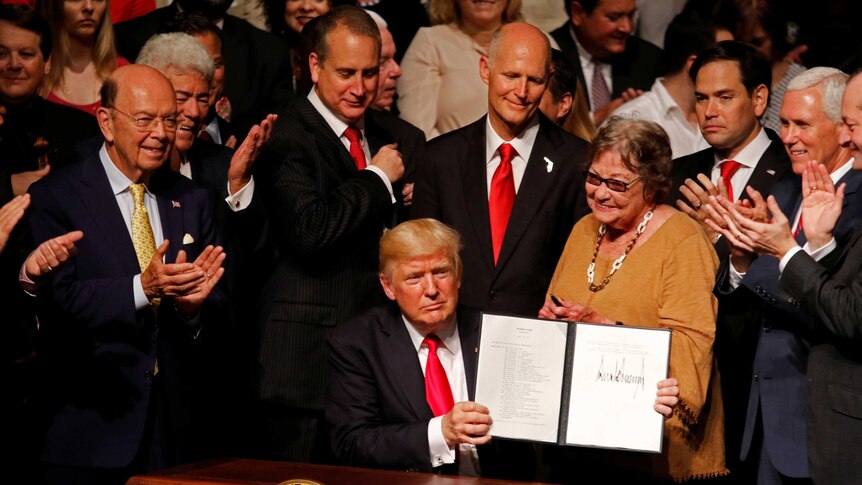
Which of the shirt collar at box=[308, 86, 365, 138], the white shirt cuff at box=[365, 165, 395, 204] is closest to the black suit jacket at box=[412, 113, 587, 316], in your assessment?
the white shirt cuff at box=[365, 165, 395, 204]

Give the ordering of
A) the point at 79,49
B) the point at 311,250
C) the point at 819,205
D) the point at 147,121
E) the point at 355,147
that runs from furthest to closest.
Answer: the point at 79,49
the point at 355,147
the point at 311,250
the point at 147,121
the point at 819,205

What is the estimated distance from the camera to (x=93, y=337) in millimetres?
4297

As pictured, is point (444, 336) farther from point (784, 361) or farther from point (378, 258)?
point (784, 361)

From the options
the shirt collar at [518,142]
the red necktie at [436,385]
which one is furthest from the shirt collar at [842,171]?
the red necktie at [436,385]

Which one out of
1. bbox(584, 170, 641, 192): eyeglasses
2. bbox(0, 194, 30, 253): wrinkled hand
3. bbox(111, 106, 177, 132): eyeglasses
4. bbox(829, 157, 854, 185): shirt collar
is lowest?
bbox(0, 194, 30, 253): wrinkled hand

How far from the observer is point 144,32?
6340mm

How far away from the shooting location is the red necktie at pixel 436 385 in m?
4.27

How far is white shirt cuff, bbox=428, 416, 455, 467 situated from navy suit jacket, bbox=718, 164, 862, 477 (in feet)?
3.94

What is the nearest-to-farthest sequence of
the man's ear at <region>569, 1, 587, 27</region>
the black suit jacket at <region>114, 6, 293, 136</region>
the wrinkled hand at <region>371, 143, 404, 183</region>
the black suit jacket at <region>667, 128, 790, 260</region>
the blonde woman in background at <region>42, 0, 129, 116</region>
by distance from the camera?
the wrinkled hand at <region>371, 143, 404, 183</region>
the black suit jacket at <region>667, 128, 790, 260</region>
the blonde woman in background at <region>42, 0, 129, 116</region>
the black suit jacket at <region>114, 6, 293, 136</region>
the man's ear at <region>569, 1, 587, 27</region>

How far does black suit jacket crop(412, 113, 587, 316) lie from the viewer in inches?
187

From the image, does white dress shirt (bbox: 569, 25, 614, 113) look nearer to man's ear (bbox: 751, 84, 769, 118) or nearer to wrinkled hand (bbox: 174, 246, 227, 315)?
man's ear (bbox: 751, 84, 769, 118)

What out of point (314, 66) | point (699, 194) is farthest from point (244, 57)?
point (699, 194)

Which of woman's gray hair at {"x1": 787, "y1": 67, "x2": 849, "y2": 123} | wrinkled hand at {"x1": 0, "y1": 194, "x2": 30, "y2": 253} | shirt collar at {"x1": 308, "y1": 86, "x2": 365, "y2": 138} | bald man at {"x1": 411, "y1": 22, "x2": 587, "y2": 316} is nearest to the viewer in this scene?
wrinkled hand at {"x1": 0, "y1": 194, "x2": 30, "y2": 253}

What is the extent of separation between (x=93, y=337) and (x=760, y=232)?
2361mm
